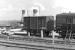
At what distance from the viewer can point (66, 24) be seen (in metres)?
20.4

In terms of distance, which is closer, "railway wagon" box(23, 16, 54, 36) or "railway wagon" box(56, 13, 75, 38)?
"railway wagon" box(56, 13, 75, 38)

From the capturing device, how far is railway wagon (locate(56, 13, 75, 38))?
2003cm

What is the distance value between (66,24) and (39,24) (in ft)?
13.4

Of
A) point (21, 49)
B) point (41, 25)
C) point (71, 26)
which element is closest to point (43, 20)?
point (41, 25)

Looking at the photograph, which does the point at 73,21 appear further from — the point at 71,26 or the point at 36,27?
the point at 36,27

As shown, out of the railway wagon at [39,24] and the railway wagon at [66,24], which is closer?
the railway wagon at [66,24]

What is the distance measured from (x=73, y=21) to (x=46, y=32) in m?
4.69

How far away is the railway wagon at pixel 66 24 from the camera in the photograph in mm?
20031

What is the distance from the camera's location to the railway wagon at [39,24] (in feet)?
72.8

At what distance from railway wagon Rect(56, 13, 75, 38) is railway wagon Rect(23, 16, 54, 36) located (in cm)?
142

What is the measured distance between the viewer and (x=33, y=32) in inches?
929

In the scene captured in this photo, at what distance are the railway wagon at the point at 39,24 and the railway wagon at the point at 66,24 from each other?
1.42m

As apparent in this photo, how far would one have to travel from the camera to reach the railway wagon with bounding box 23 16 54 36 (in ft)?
72.8

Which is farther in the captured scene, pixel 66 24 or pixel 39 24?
pixel 39 24
